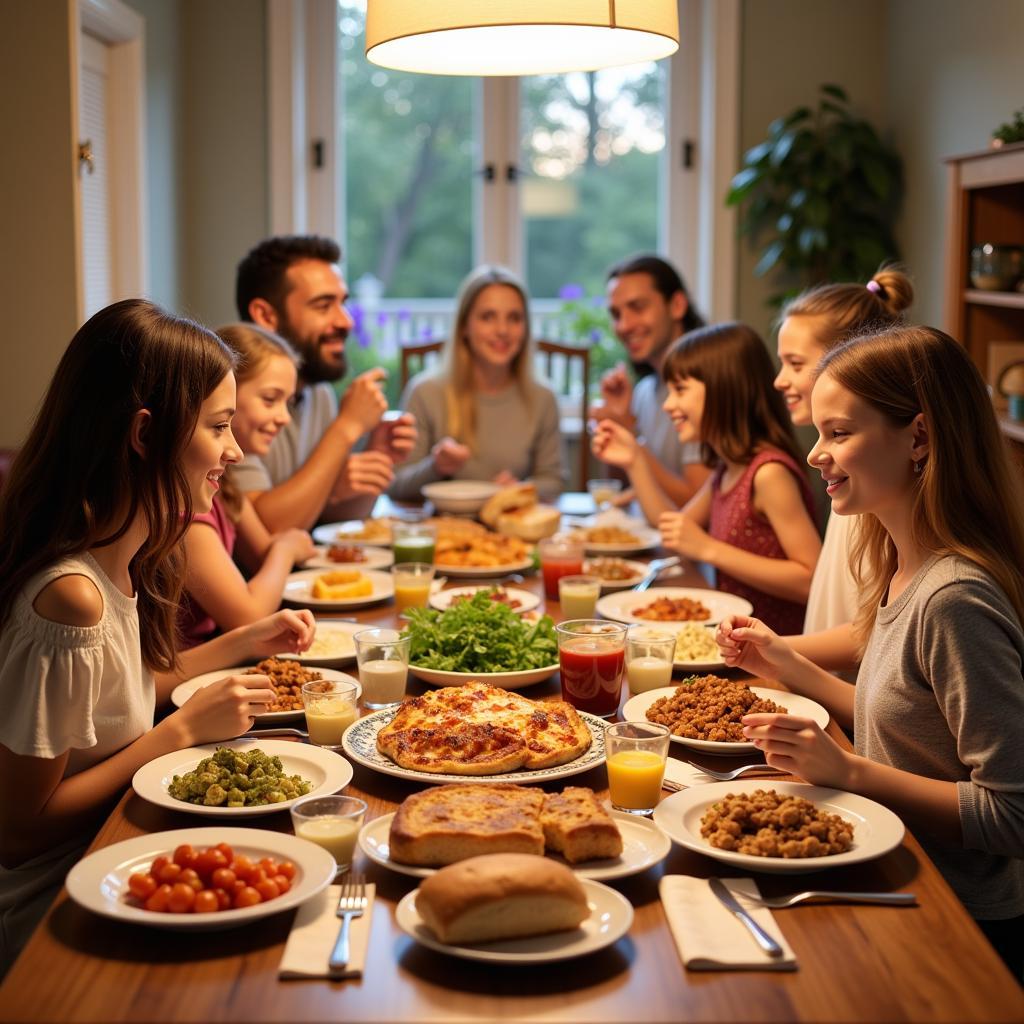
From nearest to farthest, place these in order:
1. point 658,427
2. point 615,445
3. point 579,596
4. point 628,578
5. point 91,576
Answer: point 91,576 → point 579,596 → point 628,578 → point 615,445 → point 658,427

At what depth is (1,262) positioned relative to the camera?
4.00m

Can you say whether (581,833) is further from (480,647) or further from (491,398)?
(491,398)

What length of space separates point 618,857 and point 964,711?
0.49 m

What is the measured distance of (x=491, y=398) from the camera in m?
4.48

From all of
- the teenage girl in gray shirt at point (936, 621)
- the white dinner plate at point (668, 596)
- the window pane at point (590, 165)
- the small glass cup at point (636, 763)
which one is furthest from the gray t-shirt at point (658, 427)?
the small glass cup at point (636, 763)

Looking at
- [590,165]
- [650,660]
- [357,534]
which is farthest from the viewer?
[590,165]

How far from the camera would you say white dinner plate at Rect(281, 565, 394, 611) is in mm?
2578

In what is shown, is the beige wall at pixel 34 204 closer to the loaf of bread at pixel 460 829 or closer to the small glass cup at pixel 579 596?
the small glass cup at pixel 579 596

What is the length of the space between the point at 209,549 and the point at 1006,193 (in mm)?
2872

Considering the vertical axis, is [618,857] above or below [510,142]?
below

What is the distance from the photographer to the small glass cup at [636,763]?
1.47 meters

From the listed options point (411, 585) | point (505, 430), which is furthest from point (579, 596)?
point (505, 430)

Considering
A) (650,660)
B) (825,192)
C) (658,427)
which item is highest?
(825,192)

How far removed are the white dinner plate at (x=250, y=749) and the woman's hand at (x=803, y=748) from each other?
1.68 feet
